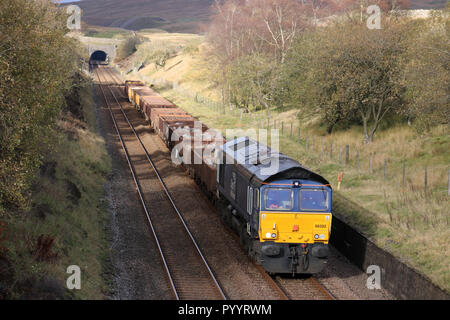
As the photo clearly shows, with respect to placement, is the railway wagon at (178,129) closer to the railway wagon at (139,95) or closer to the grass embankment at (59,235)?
the grass embankment at (59,235)

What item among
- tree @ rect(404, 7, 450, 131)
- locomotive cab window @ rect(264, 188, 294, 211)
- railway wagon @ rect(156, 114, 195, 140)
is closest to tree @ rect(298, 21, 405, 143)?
tree @ rect(404, 7, 450, 131)

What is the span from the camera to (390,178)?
25.3 m

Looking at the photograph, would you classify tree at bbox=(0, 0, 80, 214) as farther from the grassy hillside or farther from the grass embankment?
the grassy hillside

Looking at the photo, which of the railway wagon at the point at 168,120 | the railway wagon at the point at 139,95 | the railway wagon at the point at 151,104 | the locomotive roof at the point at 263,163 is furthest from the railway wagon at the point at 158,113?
the locomotive roof at the point at 263,163

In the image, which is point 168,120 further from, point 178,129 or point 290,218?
point 290,218

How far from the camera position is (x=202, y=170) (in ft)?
80.5

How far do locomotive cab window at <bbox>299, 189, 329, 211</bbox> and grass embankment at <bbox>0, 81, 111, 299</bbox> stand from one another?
6505 mm

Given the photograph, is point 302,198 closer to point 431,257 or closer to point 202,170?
point 431,257

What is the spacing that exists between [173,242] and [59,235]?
4410 millimetres

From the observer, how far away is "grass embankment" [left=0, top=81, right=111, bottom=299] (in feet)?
42.5

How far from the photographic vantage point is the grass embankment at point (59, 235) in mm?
12969

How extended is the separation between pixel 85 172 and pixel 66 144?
10.9ft

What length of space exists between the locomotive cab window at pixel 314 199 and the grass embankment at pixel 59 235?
6.51 m

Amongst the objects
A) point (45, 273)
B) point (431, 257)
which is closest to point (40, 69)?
point (45, 273)
